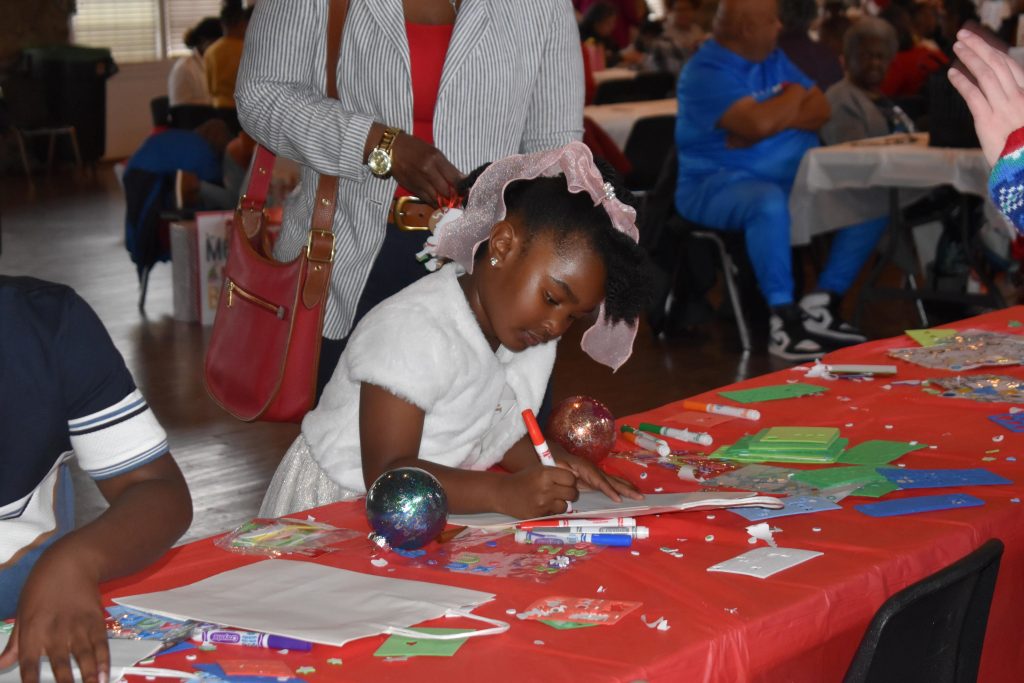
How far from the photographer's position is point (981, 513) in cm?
171

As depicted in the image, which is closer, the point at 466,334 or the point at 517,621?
the point at 517,621

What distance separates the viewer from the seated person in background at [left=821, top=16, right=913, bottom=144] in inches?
238

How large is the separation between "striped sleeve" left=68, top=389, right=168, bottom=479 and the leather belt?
0.80m

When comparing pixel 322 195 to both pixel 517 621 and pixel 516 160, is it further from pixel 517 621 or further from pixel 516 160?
pixel 517 621

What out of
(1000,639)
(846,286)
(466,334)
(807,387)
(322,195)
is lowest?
(846,286)

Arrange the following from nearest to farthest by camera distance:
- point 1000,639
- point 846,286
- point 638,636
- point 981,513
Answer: point 638,636
point 981,513
point 1000,639
point 846,286

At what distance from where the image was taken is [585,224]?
6.09 ft

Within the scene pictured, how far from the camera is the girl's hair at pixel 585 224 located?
1856 millimetres

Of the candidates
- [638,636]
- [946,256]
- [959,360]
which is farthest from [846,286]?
[638,636]

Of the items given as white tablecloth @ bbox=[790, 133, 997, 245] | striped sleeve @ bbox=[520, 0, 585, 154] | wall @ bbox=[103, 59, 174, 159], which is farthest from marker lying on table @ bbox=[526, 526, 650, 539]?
wall @ bbox=[103, 59, 174, 159]

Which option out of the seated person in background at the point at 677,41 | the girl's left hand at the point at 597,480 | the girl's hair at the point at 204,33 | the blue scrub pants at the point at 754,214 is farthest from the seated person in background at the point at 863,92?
the girl's hair at the point at 204,33

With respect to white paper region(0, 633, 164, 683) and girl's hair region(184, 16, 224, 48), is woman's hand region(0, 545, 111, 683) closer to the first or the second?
white paper region(0, 633, 164, 683)

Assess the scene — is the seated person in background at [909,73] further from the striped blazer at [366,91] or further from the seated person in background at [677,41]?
the striped blazer at [366,91]

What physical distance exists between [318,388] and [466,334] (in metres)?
0.46
